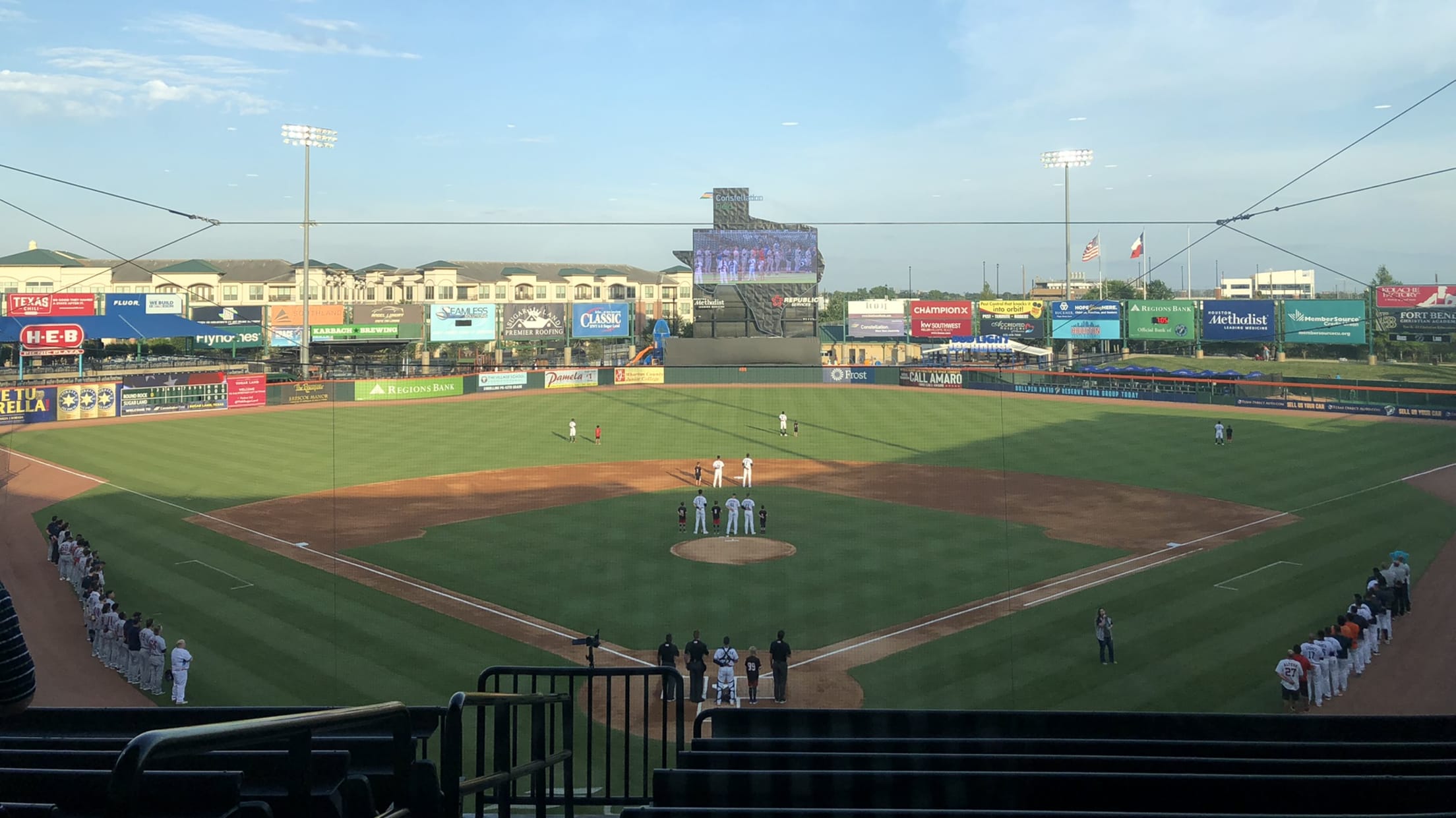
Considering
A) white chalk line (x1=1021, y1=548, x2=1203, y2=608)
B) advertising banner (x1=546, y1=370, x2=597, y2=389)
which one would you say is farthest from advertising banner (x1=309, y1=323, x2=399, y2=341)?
white chalk line (x1=1021, y1=548, x2=1203, y2=608)

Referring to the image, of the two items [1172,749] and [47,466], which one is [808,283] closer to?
[47,466]

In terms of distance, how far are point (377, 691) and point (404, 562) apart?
8.23 metres

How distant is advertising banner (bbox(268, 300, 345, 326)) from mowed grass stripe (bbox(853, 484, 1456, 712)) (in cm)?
5650

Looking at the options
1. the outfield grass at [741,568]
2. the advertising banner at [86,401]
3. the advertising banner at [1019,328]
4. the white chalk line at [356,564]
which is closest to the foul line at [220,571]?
the white chalk line at [356,564]

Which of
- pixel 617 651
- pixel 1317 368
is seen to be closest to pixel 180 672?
pixel 617 651

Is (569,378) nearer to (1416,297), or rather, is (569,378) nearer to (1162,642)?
(1162,642)

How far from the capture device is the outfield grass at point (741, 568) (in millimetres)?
18188

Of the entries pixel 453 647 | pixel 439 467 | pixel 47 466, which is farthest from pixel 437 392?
pixel 453 647

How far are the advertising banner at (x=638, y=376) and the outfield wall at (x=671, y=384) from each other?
0.05 metres

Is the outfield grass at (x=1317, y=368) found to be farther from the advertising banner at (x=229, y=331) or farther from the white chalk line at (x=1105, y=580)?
the advertising banner at (x=229, y=331)

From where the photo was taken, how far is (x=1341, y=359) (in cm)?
5909

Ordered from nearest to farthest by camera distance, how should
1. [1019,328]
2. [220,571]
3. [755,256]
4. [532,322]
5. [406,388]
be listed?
[220,571] → [406,388] → [755,256] → [532,322] → [1019,328]

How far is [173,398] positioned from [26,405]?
570 centimetres

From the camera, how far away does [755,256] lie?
57469 millimetres
